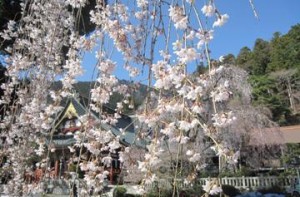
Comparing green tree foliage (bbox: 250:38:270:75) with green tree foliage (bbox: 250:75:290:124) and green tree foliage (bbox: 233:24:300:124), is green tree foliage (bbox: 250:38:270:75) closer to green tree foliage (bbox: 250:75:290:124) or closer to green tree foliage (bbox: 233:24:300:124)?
green tree foliage (bbox: 233:24:300:124)

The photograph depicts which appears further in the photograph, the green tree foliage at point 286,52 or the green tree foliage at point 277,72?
the green tree foliage at point 286,52

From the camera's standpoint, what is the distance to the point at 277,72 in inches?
1012

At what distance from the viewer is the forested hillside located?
21.4m

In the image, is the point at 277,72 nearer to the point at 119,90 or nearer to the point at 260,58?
the point at 260,58

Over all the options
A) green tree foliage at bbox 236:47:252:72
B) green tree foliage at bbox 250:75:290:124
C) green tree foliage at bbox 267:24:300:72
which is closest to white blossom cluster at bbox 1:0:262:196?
green tree foliage at bbox 250:75:290:124

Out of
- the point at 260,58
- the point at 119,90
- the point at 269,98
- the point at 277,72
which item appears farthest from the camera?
the point at 260,58

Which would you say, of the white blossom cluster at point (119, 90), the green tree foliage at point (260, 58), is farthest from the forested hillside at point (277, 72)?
the white blossom cluster at point (119, 90)

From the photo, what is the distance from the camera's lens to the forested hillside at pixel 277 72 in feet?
70.2

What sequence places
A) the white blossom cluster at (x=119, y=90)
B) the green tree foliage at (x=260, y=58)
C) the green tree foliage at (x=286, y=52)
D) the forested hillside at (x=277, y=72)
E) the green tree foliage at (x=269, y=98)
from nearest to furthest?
the white blossom cluster at (x=119, y=90)
the green tree foliage at (x=269, y=98)
the forested hillside at (x=277, y=72)
the green tree foliage at (x=286, y=52)
the green tree foliage at (x=260, y=58)

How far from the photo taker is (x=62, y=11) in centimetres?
249

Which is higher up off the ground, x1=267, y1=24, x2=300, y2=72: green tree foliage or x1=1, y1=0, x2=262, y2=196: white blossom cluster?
x1=267, y1=24, x2=300, y2=72: green tree foliage

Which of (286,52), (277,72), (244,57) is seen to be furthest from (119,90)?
(244,57)

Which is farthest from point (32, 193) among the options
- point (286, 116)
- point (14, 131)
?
point (286, 116)

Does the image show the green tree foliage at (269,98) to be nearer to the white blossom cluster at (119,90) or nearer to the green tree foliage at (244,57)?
the green tree foliage at (244,57)
